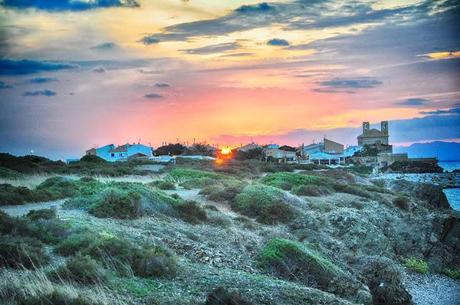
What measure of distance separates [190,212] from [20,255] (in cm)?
961

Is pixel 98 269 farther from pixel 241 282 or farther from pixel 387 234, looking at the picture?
pixel 387 234

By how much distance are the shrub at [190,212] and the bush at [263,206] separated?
9.96 feet

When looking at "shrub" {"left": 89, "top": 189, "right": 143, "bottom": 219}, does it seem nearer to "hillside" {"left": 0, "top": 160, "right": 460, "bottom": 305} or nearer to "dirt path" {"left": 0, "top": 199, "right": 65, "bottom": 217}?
"hillside" {"left": 0, "top": 160, "right": 460, "bottom": 305}

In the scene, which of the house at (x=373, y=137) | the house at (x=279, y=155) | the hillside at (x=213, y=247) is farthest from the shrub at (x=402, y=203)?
the house at (x=373, y=137)

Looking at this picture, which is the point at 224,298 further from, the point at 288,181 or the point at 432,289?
the point at 288,181

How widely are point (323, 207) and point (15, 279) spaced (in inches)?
740

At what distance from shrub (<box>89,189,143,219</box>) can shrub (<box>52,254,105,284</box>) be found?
7025 millimetres

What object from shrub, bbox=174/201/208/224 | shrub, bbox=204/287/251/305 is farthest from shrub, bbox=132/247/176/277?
shrub, bbox=174/201/208/224

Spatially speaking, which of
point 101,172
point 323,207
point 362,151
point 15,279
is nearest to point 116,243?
point 15,279

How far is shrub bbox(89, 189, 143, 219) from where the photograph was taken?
18.5 metres

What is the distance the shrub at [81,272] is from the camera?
35.6 ft

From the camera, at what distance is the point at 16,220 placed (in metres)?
14.5

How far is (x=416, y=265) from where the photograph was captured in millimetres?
22562

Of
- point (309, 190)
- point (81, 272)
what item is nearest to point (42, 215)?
point (81, 272)
